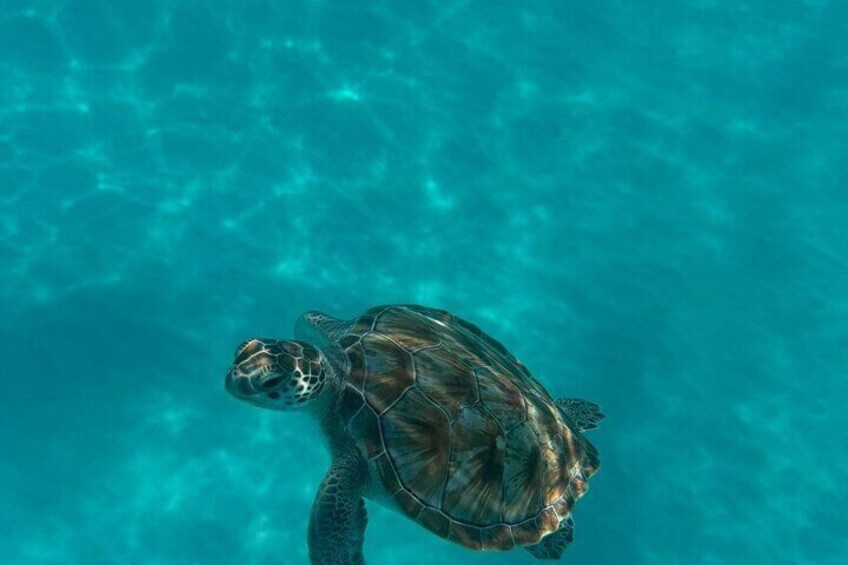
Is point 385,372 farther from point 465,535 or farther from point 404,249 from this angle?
point 404,249

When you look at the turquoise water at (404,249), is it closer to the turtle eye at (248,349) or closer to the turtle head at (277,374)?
the turtle head at (277,374)

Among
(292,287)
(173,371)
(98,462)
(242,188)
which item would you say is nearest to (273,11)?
(242,188)

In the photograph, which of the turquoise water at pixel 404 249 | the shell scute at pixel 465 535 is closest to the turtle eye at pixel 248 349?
the shell scute at pixel 465 535

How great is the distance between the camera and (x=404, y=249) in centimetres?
1094

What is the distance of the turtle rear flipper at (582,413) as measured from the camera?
883cm

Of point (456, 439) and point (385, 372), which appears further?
point (385, 372)

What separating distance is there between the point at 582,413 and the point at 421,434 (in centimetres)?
295

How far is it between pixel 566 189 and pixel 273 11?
6159 mm

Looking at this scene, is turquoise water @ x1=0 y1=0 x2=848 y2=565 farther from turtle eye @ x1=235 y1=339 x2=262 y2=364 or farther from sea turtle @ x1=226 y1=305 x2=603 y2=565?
turtle eye @ x1=235 y1=339 x2=262 y2=364

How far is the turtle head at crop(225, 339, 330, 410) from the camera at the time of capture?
6617 millimetres

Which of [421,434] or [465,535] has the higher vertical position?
[421,434]

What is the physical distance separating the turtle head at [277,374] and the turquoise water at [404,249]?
104 inches

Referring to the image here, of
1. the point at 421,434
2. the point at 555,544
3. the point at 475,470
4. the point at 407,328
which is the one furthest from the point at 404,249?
the point at 555,544

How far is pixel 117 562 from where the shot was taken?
8445 mm
